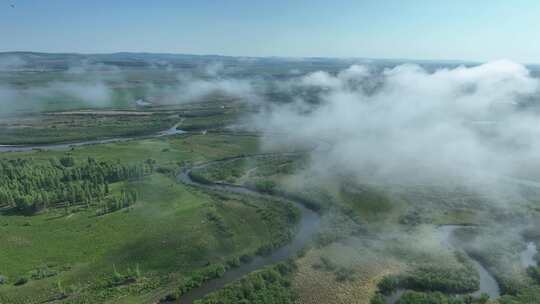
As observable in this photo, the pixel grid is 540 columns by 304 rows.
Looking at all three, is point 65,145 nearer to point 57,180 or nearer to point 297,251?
point 57,180

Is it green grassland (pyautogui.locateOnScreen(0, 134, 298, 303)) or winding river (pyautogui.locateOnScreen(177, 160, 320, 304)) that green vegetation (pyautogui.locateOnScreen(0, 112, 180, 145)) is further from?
winding river (pyautogui.locateOnScreen(177, 160, 320, 304))

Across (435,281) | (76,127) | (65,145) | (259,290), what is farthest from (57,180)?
(76,127)

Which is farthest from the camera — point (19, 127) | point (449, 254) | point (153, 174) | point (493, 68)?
point (493, 68)

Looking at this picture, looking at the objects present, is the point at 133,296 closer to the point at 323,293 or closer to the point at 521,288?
the point at 323,293

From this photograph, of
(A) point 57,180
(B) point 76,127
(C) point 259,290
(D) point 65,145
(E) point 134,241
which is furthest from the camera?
(B) point 76,127

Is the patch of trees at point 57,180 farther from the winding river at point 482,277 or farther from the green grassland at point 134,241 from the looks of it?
the winding river at point 482,277

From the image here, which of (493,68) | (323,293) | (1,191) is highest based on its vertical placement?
(493,68)

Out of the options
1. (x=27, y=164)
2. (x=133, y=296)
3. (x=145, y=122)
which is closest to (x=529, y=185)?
(x=133, y=296)
